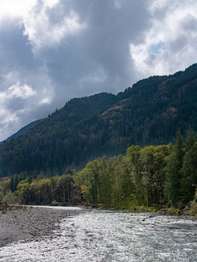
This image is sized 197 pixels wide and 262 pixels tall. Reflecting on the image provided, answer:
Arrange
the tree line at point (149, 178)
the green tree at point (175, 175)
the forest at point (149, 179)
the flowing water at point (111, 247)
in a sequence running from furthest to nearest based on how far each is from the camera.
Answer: the green tree at point (175, 175) < the tree line at point (149, 178) < the forest at point (149, 179) < the flowing water at point (111, 247)

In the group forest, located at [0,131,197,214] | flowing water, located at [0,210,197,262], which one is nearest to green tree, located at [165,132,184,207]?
forest, located at [0,131,197,214]

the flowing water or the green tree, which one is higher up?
the green tree

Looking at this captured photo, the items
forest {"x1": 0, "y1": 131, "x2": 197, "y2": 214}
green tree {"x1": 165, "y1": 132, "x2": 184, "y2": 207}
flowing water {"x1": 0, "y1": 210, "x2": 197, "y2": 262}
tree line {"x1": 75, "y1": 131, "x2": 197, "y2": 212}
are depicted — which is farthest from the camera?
green tree {"x1": 165, "y1": 132, "x2": 184, "y2": 207}

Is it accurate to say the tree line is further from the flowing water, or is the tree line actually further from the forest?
the flowing water

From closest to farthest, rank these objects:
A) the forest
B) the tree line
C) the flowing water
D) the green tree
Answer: the flowing water → the forest → the tree line → the green tree

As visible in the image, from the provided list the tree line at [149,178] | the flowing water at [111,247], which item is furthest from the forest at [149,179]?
the flowing water at [111,247]

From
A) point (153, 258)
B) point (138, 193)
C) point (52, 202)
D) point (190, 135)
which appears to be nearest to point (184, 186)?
point (190, 135)

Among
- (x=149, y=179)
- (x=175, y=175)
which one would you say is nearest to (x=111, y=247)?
(x=175, y=175)

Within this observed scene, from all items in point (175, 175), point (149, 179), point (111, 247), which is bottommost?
point (111, 247)

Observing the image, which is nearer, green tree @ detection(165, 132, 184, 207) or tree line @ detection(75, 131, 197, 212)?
tree line @ detection(75, 131, 197, 212)

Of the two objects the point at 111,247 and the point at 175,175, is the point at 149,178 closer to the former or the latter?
the point at 175,175

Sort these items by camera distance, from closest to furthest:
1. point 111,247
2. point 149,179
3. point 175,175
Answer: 1. point 111,247
2. point 175,175
3. point 149,179

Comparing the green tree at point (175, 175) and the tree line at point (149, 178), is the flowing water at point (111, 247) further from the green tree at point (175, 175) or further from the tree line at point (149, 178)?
the green tree at point (175, 175)

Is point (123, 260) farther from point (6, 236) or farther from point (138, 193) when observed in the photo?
point (138, 193)
